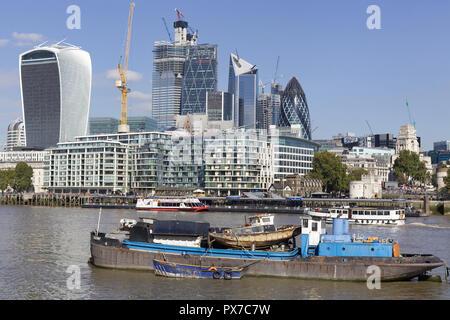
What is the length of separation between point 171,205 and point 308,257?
108 m

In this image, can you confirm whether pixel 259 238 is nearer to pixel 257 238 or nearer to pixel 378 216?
pixel 257 238

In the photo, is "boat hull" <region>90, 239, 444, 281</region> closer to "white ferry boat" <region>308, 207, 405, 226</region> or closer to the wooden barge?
the wooden barge

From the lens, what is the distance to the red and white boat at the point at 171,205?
150 meters

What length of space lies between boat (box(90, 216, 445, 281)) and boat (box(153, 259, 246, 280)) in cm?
73

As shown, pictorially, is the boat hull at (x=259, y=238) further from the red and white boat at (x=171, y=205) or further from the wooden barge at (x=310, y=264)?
the red and white boat at (x=171, y=205)

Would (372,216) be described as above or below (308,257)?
below

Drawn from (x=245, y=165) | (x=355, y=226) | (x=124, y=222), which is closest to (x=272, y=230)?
(x=124, y=222)

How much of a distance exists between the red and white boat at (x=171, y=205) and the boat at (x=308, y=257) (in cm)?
9940

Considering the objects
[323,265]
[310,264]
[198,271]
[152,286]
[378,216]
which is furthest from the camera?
[378,216]

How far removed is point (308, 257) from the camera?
45.7 m

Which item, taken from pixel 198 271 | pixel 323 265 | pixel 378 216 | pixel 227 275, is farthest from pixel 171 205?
pixel 323 265

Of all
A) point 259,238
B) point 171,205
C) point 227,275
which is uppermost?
point 259,238

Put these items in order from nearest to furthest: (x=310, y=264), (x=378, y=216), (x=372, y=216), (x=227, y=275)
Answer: (x=310, y=264), (x=227, y=275), (x=378, y=216), (x=372, y=216)

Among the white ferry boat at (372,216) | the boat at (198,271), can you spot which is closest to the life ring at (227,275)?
the boat at (198,271)
